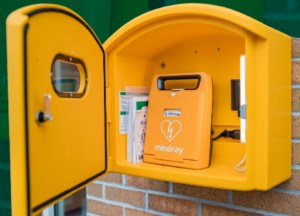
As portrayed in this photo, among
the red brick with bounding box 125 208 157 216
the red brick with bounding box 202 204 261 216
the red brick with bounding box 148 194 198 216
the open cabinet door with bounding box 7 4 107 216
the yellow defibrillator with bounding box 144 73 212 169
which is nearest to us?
the open cabinet door with bounding box 7 4 107 216

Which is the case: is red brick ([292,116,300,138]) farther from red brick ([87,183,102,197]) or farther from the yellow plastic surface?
red brick ([87,183,102,197])

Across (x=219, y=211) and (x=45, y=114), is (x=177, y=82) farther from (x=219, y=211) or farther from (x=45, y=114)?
(x=45, y=114)

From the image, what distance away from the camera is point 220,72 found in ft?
4.22

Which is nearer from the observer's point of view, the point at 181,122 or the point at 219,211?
the point at 181,122

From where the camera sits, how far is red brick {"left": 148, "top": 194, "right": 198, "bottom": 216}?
1451mm

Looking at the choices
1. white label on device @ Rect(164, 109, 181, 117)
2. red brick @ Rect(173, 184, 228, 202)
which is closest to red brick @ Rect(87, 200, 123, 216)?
red brick @ Rect(173, 184, 228, 202)

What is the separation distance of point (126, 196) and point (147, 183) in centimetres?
13

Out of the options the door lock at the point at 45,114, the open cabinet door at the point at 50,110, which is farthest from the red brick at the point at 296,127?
the door lock at the point at 45,114

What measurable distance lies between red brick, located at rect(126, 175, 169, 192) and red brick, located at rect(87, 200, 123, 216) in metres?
0.13

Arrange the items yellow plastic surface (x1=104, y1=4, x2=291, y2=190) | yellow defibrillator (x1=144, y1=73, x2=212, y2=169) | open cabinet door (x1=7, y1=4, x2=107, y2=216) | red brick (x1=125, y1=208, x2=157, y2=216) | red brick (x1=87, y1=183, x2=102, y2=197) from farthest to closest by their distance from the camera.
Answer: red brick (x1=87, y1=183, x2=102, y2=197) < red brick (x1=125, y1=208, x2=157, y2=216) < yellow defibrillator (x1=144, y1=73, x2=212, y2=169) < yellow plastic surface (x1=104, y1=4, x2=291, y2=190) < open cabinet door (x1=7, y1=4, x2=107, y2=216)

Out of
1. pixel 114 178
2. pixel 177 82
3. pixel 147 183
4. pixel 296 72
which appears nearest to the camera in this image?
pixel 296 72

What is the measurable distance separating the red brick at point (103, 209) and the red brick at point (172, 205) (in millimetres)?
180

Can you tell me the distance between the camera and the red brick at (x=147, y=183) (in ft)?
5.04

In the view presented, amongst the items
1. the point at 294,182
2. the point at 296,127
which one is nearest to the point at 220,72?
the point at 296,127
